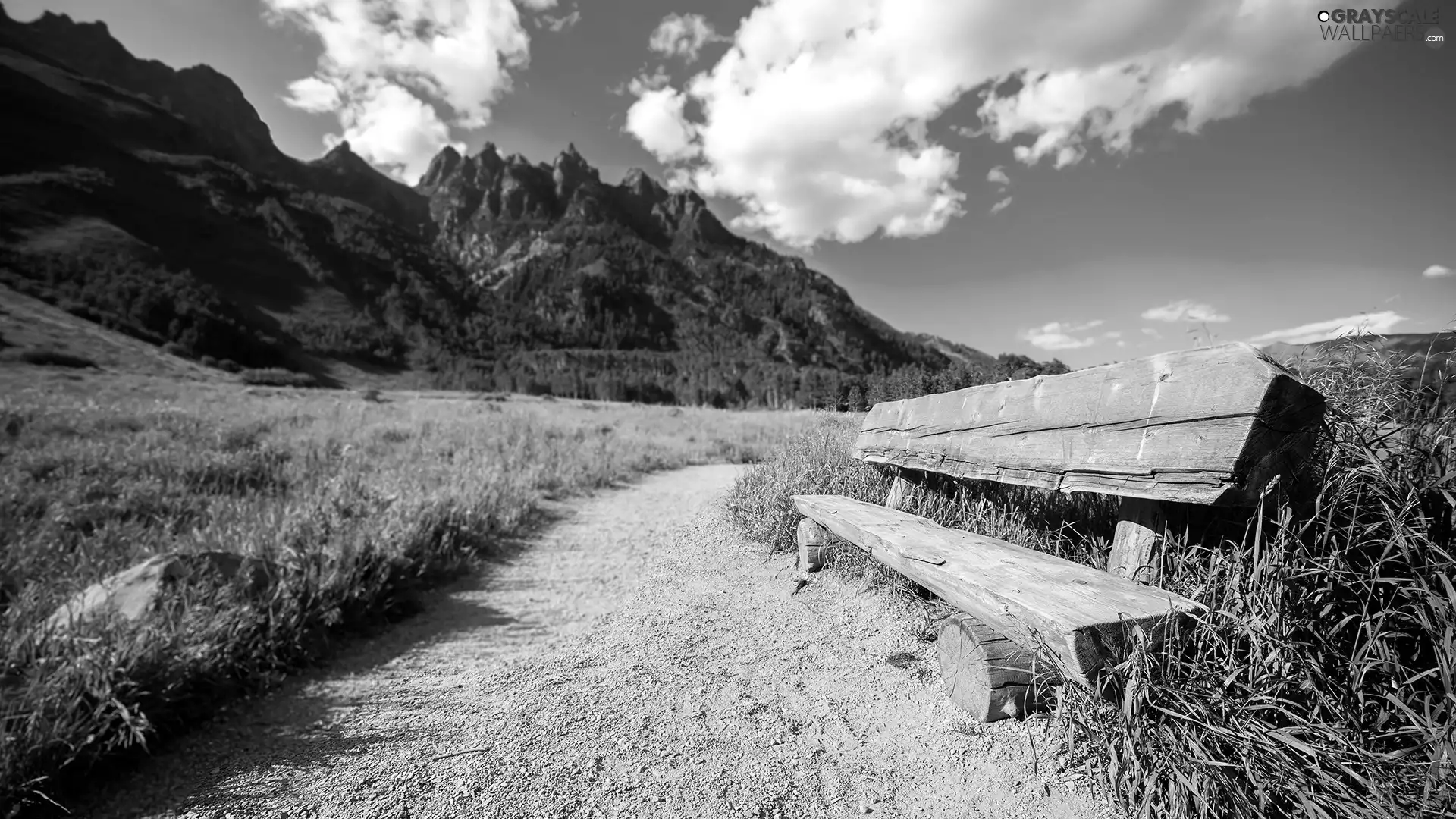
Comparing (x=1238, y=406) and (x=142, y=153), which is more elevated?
(x=142, y=153)

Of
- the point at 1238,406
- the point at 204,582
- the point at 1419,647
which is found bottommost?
the point at 204,582

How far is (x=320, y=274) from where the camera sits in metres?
133

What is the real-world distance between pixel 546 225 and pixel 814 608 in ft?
702

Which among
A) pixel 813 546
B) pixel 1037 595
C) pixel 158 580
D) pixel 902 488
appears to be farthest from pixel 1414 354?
pixel 158 580

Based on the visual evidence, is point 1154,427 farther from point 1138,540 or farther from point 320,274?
point 320,274

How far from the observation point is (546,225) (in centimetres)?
19662

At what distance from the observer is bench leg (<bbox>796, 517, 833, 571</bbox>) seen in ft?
14.5

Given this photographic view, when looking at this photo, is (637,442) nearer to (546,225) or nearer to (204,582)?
(204,582)

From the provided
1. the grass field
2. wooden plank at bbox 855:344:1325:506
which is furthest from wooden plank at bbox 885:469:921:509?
the grass field

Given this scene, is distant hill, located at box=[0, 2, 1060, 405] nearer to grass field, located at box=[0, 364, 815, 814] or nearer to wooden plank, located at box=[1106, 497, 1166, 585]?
grass field, located at box=[0, 364, 815, 814]

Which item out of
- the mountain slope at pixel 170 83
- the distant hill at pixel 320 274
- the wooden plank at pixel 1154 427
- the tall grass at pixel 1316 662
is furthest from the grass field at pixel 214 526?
the mountain slope at pixel 170 83

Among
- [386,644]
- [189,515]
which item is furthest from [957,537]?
[189,515]

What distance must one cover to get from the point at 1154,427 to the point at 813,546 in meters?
2.76

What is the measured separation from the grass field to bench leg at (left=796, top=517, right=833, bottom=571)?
318 cm
